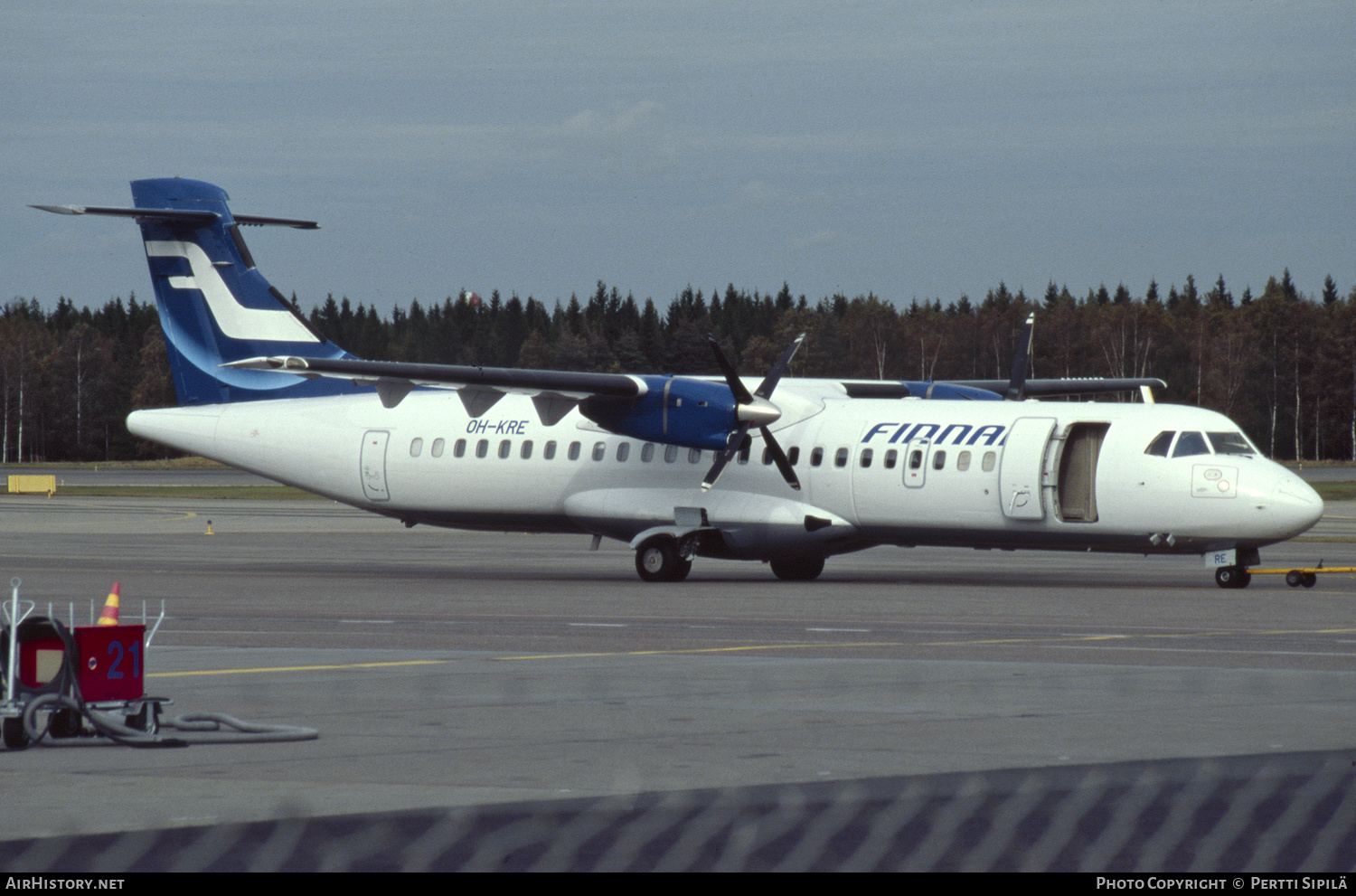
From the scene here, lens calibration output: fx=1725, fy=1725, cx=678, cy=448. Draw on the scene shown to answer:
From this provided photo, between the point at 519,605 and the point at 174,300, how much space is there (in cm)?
1431

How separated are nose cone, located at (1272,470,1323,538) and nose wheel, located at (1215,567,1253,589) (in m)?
1.02

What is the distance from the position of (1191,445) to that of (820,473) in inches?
234

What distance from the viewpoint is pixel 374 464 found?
105 ft

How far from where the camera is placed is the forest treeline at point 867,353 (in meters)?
130

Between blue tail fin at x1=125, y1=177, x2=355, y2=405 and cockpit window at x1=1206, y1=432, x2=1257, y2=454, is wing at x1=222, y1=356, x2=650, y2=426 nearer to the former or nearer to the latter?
blue tail fin at x1=125, y1=177, x2=355, y2=405

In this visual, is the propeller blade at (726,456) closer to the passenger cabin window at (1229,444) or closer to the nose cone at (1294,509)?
the passenger cabin window at (1229,444)

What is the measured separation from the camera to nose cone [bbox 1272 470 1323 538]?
82.9 feet

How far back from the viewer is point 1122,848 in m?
7.95

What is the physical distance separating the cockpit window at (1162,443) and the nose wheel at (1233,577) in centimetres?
204

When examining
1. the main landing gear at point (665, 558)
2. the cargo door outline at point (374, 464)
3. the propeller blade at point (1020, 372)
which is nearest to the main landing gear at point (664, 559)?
the main landing gear at point (665, 558)

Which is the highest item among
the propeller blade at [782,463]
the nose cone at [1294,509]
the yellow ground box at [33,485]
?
the propeller blade at [782,463]

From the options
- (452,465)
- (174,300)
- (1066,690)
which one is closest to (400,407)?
(452,465)

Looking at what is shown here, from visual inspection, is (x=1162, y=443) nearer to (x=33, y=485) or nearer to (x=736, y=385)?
(x=736, y=385)
